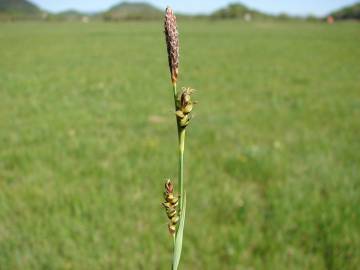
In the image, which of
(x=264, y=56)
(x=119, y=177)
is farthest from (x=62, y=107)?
(x=264, y=56)

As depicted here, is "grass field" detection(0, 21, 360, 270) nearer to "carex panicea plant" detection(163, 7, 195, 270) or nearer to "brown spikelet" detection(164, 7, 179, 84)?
"carex panicea plant" detection(163, 7, 195, 270)

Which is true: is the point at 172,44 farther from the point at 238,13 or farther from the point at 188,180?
the point at 238,13

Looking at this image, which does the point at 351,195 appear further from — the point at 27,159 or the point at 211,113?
the point at 211,113

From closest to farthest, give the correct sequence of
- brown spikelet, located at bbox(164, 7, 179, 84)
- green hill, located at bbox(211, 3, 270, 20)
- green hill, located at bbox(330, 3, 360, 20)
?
brown spikelet, located at bbox(164, 7, 179, 84) → green hill, located at bbox(330, 3, 360, 20) → green hill, located at bbox(211, 3, 270, 20)

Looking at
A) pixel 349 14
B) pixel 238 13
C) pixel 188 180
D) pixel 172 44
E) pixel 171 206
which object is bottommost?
pixel 188 180

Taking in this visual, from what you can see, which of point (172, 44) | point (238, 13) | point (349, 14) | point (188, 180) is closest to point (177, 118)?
point (172, 44)

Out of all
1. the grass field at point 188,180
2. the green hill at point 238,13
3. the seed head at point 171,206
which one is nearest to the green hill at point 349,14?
the green hill at point 238,13

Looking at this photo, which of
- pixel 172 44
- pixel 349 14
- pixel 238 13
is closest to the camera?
pixel 172 44

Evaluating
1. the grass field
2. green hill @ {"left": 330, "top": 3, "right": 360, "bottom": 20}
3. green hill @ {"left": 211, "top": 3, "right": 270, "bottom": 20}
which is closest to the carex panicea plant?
the grass field
